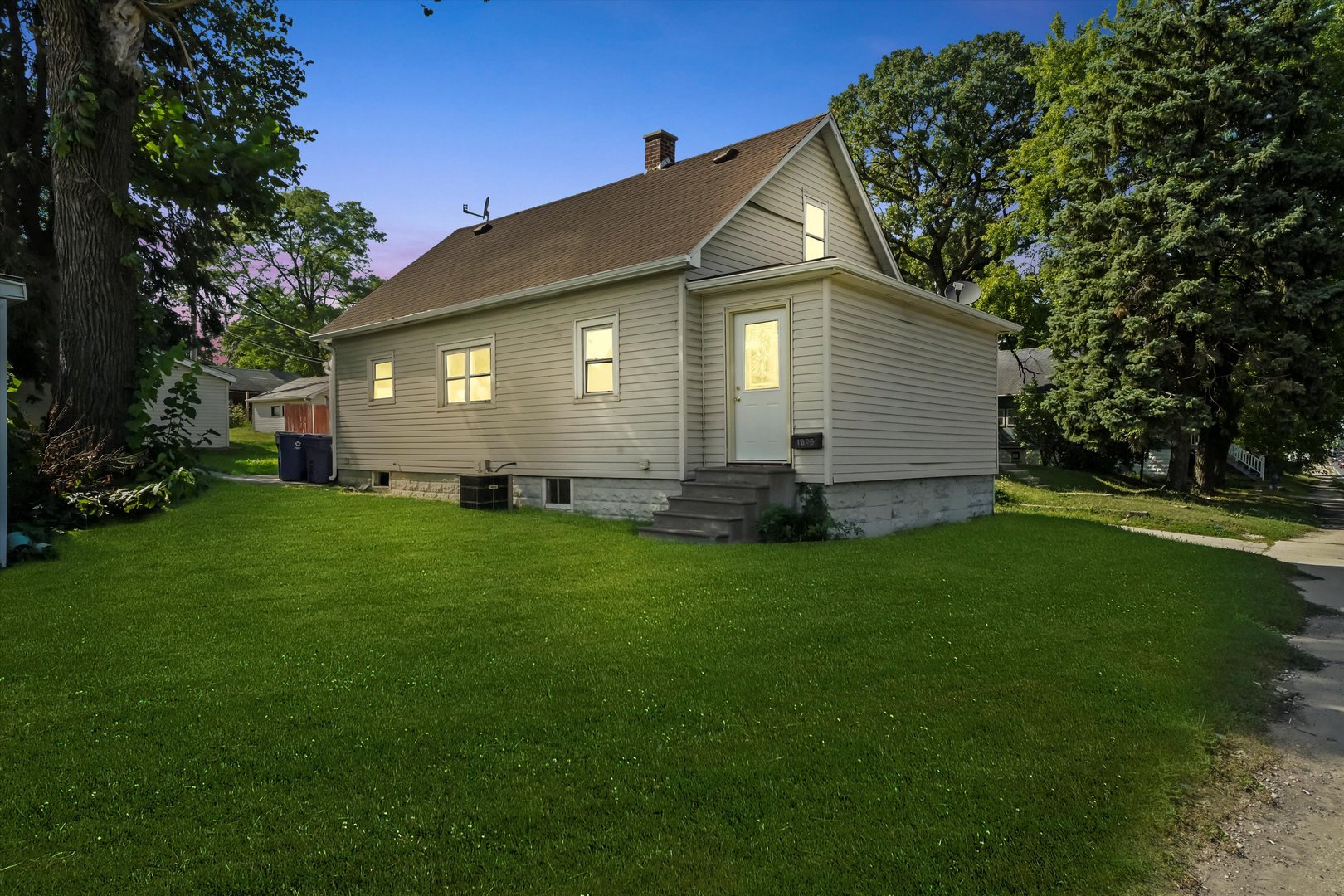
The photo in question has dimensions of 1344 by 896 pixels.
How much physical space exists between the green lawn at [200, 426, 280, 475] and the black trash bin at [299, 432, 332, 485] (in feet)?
7.78

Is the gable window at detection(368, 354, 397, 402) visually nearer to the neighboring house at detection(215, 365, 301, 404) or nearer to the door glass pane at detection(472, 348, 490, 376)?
the door glass pane at detection(472, 348, 490, 376)

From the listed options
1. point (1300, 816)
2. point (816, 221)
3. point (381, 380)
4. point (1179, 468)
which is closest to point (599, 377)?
point (816, 221)

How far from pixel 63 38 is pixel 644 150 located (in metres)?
9.35

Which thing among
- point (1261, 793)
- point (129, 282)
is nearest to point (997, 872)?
point (1261, 793)

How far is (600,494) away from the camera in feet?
36.2

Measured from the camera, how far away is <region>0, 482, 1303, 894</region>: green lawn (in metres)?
2.25

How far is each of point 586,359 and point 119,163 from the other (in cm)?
705

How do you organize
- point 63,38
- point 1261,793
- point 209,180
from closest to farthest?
point 1261,793 < point 63,38 < point 209,180

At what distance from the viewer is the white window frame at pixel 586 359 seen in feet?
35.2

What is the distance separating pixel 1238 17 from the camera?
1573 cm

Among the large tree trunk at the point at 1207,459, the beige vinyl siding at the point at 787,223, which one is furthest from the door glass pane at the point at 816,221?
the large tree trunk at the point at 1207,459

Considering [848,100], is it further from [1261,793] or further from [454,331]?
[1261,793]

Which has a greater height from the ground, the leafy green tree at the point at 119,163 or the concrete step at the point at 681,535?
the leafy green tree at the point at 119,163

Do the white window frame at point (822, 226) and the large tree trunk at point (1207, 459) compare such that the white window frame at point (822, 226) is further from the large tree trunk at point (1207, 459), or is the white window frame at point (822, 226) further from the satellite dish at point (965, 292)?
the large tree trunk at point (1207, 459)
